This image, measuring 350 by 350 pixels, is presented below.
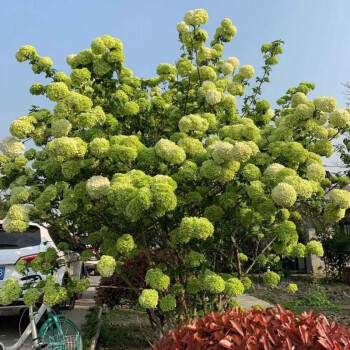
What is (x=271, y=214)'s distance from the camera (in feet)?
11.9

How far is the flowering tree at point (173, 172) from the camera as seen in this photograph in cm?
357

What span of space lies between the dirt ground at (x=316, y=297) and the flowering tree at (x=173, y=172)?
441 cm

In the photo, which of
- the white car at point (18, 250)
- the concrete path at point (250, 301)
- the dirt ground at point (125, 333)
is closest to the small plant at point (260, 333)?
the dirt ground at point (125, 333)

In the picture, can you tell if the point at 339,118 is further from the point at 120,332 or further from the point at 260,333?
the point at 120,332

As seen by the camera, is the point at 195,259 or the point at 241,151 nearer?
the point at 241,151

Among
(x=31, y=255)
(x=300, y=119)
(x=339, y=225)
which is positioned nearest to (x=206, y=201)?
A: (x=300, y=119)

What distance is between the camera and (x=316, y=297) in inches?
385

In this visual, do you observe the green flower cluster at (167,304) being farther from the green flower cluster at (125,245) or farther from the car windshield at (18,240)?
the car windshield at (18,240)

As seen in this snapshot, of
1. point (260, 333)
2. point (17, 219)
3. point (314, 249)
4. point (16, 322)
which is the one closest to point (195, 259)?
point (314, 249)

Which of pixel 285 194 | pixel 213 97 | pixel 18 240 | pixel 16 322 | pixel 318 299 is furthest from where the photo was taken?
pixel 318 299

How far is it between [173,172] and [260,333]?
173cm

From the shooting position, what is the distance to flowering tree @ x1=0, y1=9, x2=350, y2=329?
11.7 ft

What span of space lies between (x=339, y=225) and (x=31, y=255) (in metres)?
10.8

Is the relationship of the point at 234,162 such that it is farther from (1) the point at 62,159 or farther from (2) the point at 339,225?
(2) the point at 339,225
